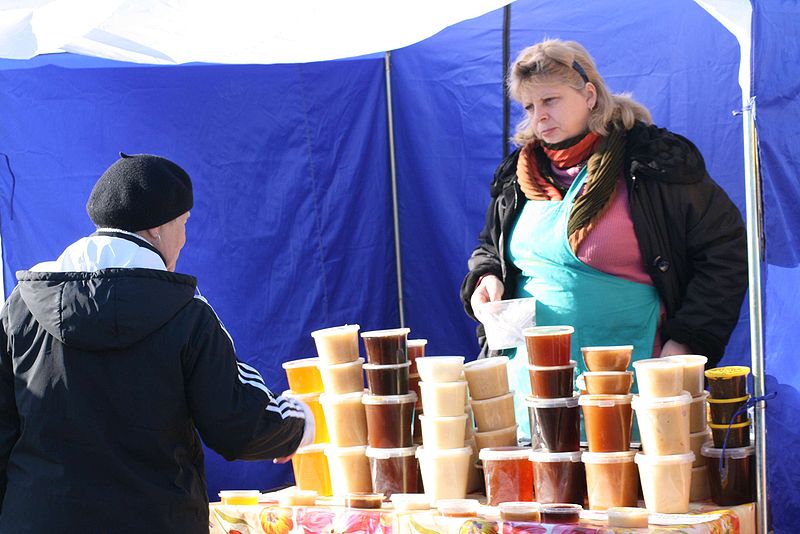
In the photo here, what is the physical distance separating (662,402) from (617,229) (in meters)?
0.77

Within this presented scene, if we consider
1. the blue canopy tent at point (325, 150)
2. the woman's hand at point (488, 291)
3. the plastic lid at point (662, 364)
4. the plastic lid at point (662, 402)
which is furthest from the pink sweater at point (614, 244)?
the blue canopy tent at point (325, 150)

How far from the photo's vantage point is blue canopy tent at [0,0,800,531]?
4.34 metres

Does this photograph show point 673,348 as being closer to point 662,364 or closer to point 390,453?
point 662,364

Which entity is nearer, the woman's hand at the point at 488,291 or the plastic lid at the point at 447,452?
the plastic lid at the point at 447,452

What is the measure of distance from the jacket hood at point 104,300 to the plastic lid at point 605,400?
3.19 ft

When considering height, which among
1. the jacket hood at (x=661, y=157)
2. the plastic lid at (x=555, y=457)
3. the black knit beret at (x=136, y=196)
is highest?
the jacket hood at (x=661, y=157)

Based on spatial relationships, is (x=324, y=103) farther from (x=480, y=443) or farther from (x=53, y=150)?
(x=480, y=443)

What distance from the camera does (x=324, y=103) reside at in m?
4.79

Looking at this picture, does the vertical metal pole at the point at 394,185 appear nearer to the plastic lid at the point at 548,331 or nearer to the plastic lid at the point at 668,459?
the plastic lid at the point at 548,331

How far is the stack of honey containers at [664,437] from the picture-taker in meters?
2.33

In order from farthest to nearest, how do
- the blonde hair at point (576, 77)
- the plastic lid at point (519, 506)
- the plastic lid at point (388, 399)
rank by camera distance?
the blonde hair at point (576, 77) → the plastic lid at point (388, 399) → the plastic lid at point (519, 506)

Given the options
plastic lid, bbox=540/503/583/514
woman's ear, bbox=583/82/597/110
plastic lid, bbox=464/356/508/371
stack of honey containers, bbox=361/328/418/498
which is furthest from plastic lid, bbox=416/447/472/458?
woman's ear, bbox=583/82/597/110

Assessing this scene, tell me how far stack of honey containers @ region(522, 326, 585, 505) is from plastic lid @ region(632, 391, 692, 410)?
186mm

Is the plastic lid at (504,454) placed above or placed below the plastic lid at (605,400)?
below
